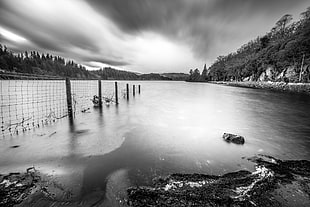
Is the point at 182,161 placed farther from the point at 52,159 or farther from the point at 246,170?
the point at 52,159

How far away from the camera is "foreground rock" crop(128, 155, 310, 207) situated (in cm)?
242

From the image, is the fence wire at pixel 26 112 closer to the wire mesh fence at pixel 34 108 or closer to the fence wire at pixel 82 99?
the wire mesh fence at pixel 34 108

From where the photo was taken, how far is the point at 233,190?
269 centimetres

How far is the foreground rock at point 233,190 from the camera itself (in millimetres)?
2418

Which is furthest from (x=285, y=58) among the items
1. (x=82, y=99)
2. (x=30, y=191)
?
(x=30, y=191)

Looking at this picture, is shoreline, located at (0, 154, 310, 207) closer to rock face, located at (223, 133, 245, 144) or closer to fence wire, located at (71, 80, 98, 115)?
rock face, located at (223, 133, 245, 144)

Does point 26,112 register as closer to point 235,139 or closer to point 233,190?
point 233,190

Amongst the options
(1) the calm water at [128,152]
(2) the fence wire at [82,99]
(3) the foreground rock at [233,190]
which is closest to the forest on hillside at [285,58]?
(1) the calm water at [128,152]

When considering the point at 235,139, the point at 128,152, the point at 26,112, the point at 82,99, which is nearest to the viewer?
the point at 128,152

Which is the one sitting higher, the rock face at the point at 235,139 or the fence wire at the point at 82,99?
the fence wire at the point at 82,99

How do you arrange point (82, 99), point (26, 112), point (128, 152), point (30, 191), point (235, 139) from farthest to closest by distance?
point (82, 99) < point (26, 112) < point (235, 139) < point (128, 152) < point (30, 191)

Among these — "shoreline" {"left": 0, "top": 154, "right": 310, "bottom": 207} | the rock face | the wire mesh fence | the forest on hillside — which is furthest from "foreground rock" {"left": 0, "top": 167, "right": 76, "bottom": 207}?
the forest on hillside

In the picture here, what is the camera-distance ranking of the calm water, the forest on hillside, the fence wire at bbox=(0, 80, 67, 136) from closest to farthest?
the calm water < the fence wire at bbox=(0, 80, 67, 136) < the forest on hillside

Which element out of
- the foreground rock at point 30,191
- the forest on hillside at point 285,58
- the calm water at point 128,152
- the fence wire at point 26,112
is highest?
the forest on hillside at point 285,58
